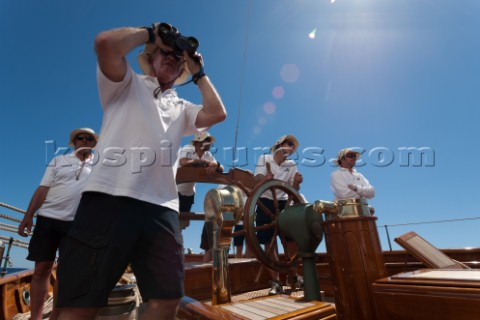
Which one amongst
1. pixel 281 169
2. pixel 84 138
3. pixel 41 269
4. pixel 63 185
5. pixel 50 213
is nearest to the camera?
pixel 41 269

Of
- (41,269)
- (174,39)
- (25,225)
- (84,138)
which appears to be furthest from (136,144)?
(84,138)

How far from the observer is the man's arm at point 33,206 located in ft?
8.57

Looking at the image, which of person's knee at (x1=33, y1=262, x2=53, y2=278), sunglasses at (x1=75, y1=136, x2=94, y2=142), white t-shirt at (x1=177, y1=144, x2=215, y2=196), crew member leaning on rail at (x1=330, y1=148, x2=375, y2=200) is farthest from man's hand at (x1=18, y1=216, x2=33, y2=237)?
crew member leaning on rail at (x1=330, y1=148, x2=375, y2=200)

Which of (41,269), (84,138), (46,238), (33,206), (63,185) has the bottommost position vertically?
(41,269)

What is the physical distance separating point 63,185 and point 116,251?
204 centimetres

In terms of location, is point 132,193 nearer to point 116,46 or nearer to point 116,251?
point 116,251

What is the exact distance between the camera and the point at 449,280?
94cm

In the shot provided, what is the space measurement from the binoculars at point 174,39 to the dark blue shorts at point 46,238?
1.94 meters

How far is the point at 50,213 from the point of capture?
8.37ft

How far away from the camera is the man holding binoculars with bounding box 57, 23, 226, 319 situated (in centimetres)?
100

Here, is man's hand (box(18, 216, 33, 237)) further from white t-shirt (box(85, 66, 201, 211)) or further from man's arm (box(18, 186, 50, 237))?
white t-shirt (box(85, 66, 201, 211))

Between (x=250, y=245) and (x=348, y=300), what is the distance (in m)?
0.73

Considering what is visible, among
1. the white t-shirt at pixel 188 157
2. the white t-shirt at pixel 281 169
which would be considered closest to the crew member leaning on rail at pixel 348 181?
the white t-shirt at pixel 281 169

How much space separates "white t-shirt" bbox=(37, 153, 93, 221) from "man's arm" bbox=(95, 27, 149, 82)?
66.4 inches
